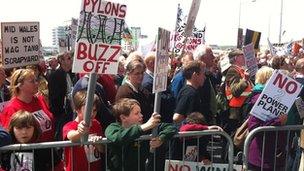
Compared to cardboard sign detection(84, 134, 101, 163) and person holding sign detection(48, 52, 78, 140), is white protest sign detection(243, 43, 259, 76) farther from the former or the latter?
cardboard sign detection(84, 134, 101, 163)

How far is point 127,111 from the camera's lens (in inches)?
187

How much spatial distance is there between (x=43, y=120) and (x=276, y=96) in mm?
2376

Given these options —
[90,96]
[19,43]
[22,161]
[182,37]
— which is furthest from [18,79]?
[182,37]

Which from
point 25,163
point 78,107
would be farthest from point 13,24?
point 25,163

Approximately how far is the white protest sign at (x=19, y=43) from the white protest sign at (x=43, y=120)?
1.44 meters

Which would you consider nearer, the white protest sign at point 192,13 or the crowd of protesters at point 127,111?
the crowd of protesters at point 127,111

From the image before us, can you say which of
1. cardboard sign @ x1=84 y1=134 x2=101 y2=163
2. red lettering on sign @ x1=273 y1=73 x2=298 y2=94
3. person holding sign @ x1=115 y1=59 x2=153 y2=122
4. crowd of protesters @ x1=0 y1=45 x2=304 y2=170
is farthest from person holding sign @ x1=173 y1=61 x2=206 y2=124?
cardboard sign @ x1=84 y1=134 x2=101 y2=163

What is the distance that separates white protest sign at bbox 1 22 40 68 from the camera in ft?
21.6

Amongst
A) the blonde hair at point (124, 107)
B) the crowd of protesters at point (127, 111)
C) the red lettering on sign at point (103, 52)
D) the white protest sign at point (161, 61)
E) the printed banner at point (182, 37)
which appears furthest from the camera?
the printed banner at point (182, 37)

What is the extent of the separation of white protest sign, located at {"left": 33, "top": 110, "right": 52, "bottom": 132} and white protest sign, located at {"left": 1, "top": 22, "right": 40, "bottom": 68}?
144cm

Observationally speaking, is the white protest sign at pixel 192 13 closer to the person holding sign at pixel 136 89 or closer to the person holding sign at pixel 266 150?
the person holding sign at pixel 136 89

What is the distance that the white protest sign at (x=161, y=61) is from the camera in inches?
174

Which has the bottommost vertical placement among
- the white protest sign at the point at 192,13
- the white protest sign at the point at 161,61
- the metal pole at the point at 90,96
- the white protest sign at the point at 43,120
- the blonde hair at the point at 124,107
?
the white protest sign at the point at 43,120

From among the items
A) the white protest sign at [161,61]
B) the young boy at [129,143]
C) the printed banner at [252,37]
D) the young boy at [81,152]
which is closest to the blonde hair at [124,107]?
the young boy at [129,143]
